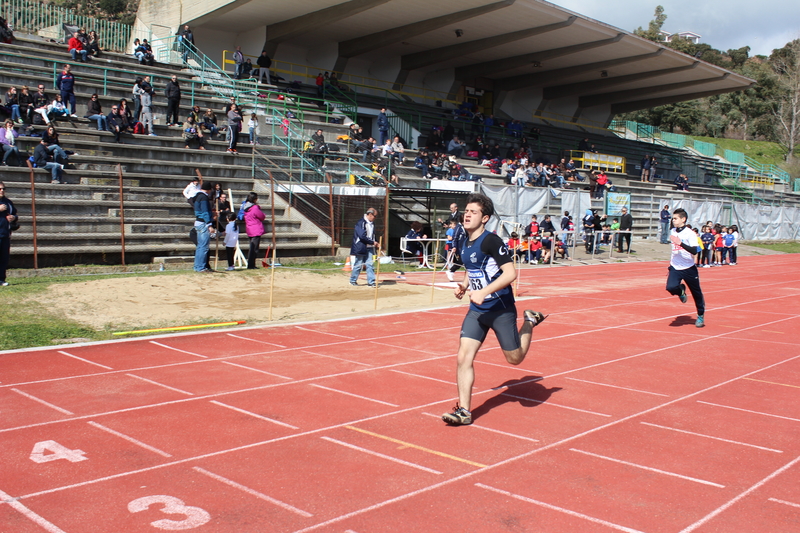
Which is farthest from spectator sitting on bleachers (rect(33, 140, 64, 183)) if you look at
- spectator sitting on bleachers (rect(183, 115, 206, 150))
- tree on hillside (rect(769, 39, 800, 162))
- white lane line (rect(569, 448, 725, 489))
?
tree on hillside (rect(769, 39, 800, 162))

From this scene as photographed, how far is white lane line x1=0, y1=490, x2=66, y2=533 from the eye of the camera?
3.97 meters

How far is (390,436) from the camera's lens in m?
5.74

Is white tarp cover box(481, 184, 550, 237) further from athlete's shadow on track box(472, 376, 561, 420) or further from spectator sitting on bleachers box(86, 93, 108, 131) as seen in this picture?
athlete's shadow on track box(472, 376, 561, 420)

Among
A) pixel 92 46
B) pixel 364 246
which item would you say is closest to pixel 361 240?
pixel 364 246

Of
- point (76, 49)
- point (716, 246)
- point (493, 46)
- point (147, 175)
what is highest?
point (493, 46)

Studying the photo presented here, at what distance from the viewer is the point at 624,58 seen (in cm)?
4247

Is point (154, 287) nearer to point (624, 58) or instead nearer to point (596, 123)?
point (624, 58)

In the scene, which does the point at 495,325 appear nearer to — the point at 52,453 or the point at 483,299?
the point at 483,299

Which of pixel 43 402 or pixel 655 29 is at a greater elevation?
pixel 655 29

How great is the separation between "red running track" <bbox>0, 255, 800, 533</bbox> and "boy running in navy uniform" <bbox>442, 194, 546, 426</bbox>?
462mm

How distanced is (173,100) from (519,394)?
63.5 feet

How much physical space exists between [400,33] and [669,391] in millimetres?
31694

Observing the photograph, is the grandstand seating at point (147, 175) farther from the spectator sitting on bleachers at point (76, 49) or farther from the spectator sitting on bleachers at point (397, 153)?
the spectator sitting on bleachers at point (397, 153)

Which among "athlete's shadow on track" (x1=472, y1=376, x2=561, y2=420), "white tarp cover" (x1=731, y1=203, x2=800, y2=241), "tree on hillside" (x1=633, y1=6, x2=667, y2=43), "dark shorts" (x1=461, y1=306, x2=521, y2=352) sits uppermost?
"tree on hillside" (x1=633, y1=6, x2=667, y2=43)
